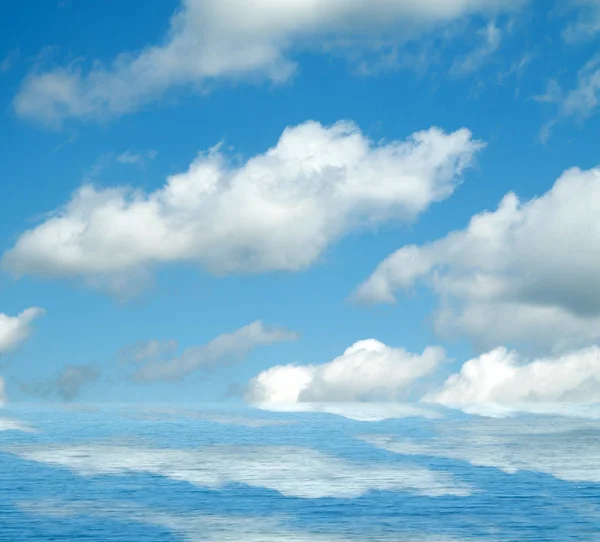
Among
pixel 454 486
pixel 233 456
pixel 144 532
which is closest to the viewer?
pixel 144 532

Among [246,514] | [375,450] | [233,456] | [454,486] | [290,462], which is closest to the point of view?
[246,514]

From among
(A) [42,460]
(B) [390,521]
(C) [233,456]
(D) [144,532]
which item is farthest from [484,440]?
(D) [144,532]

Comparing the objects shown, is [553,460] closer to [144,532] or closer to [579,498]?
[579,498]

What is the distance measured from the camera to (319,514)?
64188 millimetres

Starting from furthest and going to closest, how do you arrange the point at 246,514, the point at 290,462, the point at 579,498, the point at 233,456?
the point at 233,456 < the point at 290,462 < the point at 579,498 < the point at 246,514

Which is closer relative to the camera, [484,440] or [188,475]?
[188,475]

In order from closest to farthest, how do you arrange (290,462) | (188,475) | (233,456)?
(188,475), (290,462), (233,456)

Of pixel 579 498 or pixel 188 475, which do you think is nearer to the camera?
pixel 579 498

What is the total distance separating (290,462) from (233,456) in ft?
42.3

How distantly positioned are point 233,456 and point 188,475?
83.8 ft

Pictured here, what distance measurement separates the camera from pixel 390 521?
60.7 metres

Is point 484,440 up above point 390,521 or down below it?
above

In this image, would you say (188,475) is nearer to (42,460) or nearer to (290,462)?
(290,462)

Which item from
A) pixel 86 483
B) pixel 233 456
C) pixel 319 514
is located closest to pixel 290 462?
pixel 233 456
